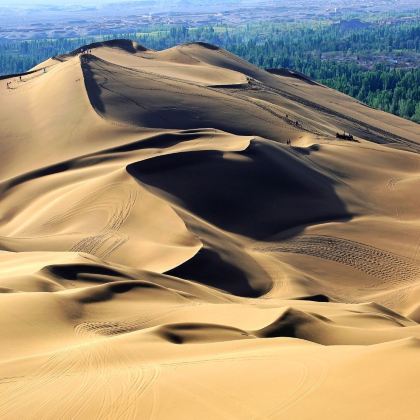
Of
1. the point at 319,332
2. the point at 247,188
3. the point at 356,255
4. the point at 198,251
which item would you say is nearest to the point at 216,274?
the point at 198,251

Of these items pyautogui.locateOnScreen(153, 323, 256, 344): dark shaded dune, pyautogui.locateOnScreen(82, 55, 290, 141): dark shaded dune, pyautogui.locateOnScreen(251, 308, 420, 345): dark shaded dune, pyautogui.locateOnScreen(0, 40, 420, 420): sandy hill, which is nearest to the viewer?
pyautogui.locateOnScreen(0, 40, 420, 420): sandy hill

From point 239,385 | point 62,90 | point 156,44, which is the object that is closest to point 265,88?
point 62,90

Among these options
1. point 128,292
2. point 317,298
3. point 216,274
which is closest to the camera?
point 128,292

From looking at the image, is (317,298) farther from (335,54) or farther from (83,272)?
(335,54)

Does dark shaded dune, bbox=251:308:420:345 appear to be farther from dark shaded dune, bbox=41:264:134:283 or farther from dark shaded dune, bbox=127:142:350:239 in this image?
dark shaded dune, bbox=127:142:350:239

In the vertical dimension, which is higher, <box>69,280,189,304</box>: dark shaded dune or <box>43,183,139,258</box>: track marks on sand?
<box>69,280,189,304</box>: dark shaded dune

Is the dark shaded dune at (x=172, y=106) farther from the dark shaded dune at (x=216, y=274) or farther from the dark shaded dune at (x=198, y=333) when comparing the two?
the dark shaded dune at (x=198, y=333)

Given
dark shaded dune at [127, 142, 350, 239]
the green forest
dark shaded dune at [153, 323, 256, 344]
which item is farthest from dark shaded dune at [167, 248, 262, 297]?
the green forest
